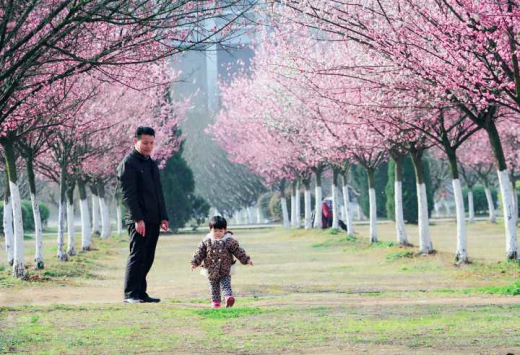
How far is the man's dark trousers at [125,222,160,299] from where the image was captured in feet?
40.9

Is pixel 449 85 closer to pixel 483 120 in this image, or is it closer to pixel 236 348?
pixel 483 120

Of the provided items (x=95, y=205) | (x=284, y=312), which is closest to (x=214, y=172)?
(x=95, y=205)

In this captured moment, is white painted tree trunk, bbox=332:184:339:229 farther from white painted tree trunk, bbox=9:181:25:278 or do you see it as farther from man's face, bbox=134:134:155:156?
man's face, bbox=134:134:155:156

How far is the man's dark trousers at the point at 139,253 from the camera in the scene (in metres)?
12.5

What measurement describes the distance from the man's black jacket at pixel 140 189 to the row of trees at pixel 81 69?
106 cm

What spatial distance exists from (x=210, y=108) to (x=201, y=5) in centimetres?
9471

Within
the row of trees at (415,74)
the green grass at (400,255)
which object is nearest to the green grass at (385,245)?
the row of trees at (415,74)

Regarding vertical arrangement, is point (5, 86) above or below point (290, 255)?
above

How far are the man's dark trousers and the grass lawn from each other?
379 mm

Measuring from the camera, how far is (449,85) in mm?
16578

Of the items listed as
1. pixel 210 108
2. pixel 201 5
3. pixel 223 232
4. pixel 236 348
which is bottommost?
pixel 236 348

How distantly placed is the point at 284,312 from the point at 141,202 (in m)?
2.35

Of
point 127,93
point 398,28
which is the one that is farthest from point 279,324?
point 127,93

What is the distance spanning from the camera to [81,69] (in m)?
13.3
